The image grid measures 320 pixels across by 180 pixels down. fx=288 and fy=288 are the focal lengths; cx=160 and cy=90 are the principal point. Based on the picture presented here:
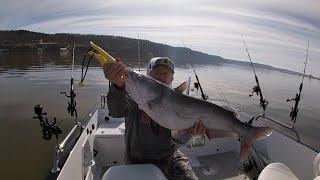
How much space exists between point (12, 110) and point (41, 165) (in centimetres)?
774

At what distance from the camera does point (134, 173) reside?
3.70 meters

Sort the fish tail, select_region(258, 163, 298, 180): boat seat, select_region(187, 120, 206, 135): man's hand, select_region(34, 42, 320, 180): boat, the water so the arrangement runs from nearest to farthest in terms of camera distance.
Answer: select_region(187, 120, 206, 135): man's hand → the fish tail → select_region(258, 163, 298, 180): boat seat → select_region(34, 42, 320, 180): boat → the water

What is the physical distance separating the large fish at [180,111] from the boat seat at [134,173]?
1.03 metres

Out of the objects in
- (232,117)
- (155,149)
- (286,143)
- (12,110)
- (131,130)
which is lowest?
(12,110)

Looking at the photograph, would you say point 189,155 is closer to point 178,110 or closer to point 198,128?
point 198,128

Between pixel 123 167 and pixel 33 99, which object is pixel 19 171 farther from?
pixel 33 99

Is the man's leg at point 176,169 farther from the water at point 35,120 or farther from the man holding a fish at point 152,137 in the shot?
the water at point 35,120

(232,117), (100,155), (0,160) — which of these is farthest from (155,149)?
(0,160)

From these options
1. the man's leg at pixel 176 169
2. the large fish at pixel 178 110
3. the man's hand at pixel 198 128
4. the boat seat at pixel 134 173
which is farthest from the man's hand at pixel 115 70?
the man's leg at pixel 176 169

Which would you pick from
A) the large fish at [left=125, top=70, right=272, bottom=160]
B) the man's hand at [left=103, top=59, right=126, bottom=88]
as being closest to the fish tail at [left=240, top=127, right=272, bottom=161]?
the large fish at [left=125, top=70, right=272, bottom=160]

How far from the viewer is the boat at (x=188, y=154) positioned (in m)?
4.09

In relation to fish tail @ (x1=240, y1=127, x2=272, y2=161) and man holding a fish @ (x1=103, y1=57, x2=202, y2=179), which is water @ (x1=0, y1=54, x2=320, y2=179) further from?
fish tail @ (x1=240, y1=127, x2=272, y2=161)

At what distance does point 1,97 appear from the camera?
63.9 feet

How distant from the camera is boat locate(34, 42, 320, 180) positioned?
13.4ft
